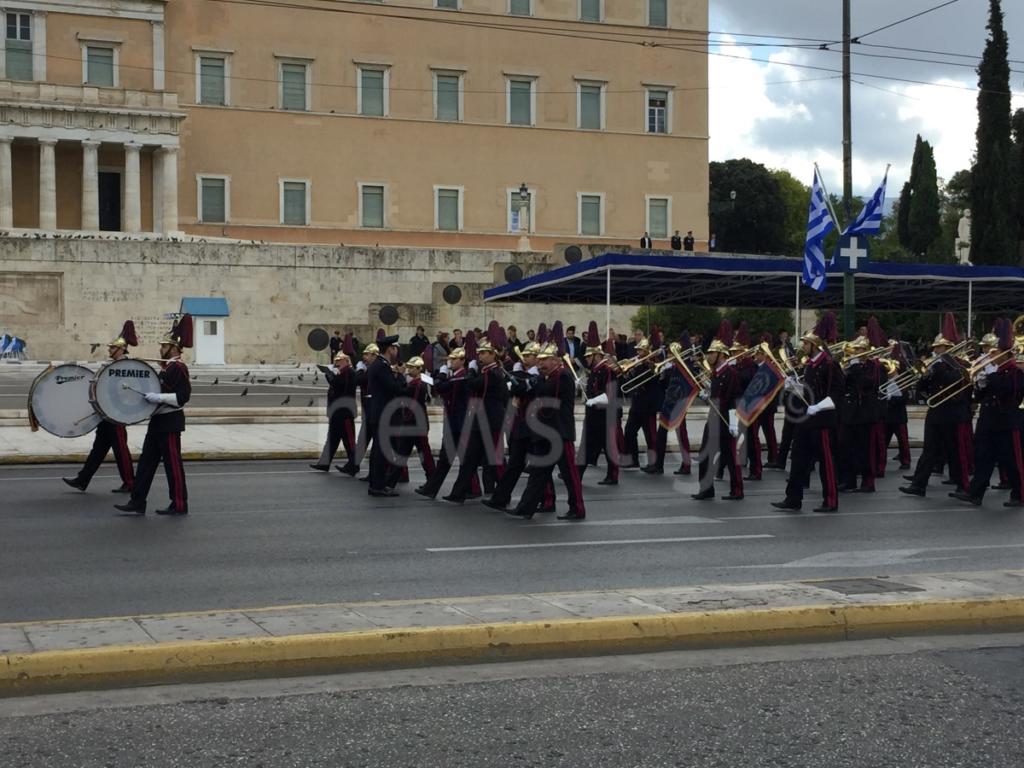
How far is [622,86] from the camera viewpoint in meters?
67.9

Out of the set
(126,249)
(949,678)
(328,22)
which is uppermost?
(328,22)

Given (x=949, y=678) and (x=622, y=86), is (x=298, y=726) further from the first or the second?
(x=622, y=86)

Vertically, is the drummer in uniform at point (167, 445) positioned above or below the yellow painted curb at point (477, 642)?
above

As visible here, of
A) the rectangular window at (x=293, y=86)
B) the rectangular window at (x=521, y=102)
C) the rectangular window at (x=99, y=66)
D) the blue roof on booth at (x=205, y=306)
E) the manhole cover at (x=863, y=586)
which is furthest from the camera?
the rectangular window at (x=521, y=102)

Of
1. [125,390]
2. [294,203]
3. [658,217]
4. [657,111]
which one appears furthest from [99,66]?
[125,390]

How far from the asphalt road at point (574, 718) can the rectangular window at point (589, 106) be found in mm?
61215

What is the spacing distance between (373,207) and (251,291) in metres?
16.6

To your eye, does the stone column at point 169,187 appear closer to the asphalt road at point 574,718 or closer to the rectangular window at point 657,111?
the rectangular window at point 657,111

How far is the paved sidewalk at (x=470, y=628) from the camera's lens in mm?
7051

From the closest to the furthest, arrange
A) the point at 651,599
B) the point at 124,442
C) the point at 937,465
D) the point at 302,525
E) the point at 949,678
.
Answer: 1. the point at 949,678
2. the point at 651,599
3. the point at 302,525
4. the point at 124,442
5. the point at 937,465

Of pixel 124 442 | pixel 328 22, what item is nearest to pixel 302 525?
pixel 124 442

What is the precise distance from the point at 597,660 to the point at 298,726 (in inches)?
75.7

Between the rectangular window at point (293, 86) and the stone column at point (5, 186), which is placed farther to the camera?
the rectangular window at point (293, 86)

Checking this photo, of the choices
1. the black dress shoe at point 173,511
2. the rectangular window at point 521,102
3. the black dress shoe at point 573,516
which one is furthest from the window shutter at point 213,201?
the black dress shoe at point 573,516
